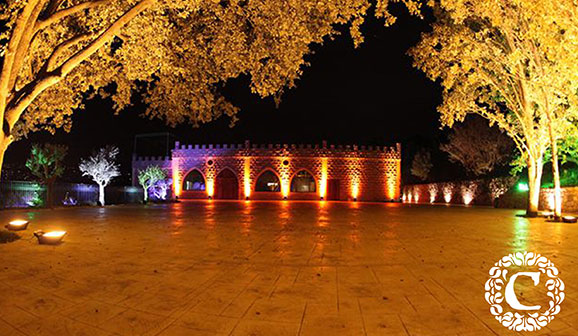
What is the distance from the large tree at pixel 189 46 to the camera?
7.84m

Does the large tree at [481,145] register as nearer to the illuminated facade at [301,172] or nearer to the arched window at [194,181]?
the illuminated facade at [301,172]

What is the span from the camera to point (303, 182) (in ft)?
113

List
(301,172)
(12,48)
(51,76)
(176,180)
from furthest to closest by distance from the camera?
(176,180), (301,172), (51,76), (12,48)

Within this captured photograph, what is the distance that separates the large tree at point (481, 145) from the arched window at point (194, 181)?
22.1 m

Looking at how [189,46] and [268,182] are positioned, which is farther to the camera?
[268,182]

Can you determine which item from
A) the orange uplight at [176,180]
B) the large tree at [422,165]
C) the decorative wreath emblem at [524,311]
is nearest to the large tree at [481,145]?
the large tree at [422,165]

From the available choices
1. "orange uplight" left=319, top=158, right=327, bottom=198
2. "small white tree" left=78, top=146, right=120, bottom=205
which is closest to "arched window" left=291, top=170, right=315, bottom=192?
"orange uplight" left=319, top=158, right=327, bottom=198

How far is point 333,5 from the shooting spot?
7.45m

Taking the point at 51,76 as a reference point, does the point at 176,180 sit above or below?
below

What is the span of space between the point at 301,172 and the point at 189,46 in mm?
25822

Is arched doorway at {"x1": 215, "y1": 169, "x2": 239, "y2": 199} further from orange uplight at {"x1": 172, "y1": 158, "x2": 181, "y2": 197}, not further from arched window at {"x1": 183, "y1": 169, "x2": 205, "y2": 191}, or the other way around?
orange uplight at {"x1": 172, "y1": 158, "x2": 181, "y2": 197}

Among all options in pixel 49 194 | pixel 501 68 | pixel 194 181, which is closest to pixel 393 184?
pixel 194 181

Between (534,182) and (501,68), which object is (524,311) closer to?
(501,68)

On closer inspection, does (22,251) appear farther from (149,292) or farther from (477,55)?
(477,55)
